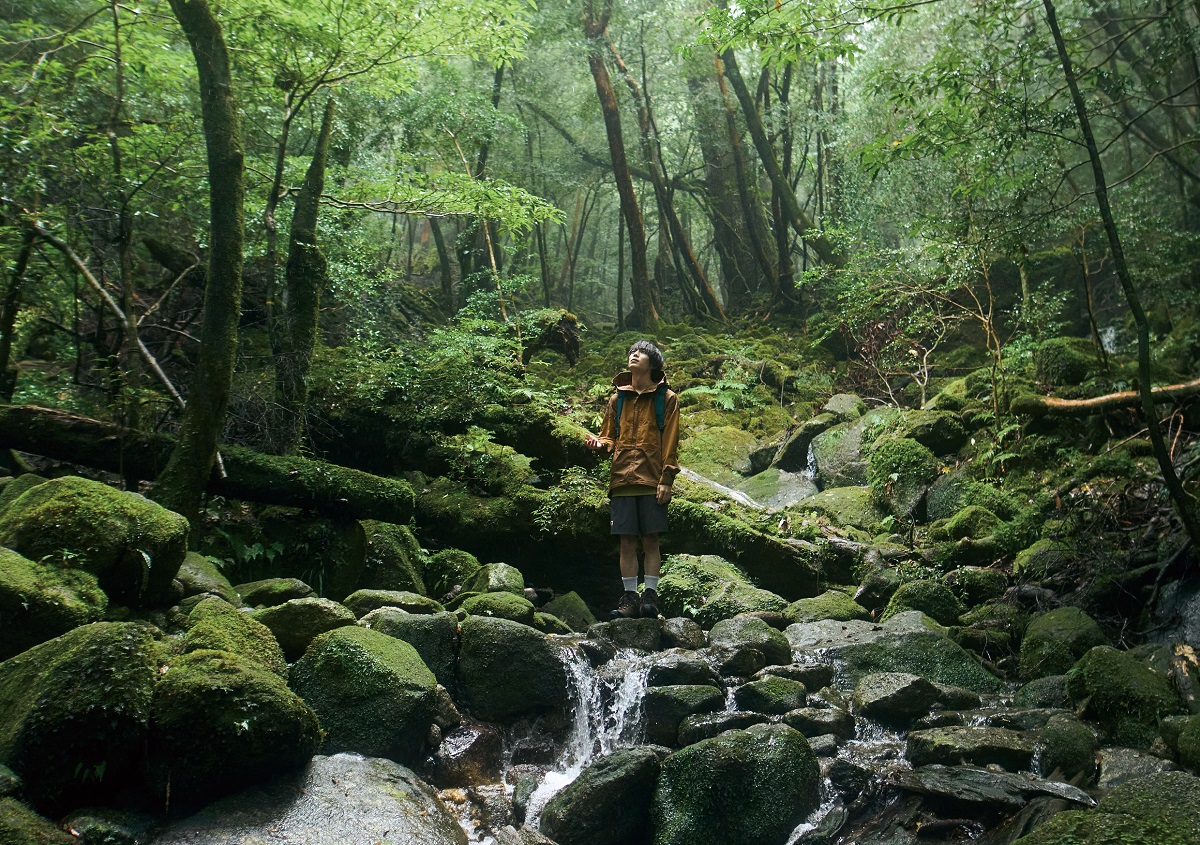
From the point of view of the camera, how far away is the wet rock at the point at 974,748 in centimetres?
485

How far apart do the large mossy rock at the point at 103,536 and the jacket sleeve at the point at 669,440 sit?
12.0 feet

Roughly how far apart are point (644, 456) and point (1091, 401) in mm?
6076

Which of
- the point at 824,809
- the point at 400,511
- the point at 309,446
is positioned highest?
the point at 309,446

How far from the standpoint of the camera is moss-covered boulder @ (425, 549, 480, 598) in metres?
7.64

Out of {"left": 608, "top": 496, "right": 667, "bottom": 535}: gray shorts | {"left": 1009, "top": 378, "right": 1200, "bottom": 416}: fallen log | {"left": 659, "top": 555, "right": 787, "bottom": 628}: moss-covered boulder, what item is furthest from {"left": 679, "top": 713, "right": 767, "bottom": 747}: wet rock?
{"left": 1009, "top": 378, "right": 1200, "bottom": 416}: fallen log

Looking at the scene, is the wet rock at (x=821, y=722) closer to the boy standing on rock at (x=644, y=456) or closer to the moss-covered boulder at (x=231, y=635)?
the boy standing on rock at (x=644, y=456)

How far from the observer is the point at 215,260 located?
6.45 meters

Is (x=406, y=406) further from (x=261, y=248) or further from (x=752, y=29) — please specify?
(x=752, y=29)

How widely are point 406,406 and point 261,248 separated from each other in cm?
291

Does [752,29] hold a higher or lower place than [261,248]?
higher

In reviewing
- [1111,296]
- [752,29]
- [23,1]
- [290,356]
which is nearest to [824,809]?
[752,29]

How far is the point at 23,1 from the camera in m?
11.9

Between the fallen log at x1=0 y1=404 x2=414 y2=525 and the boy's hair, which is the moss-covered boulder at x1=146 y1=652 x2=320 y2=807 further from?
the boy's hair

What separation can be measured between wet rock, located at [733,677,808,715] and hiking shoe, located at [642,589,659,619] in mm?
1151
